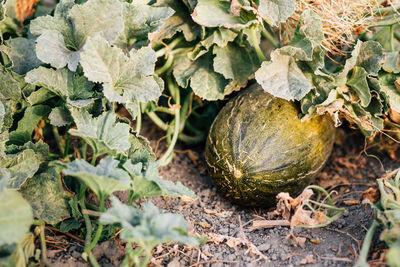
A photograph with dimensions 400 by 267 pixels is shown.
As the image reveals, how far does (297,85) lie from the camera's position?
5.88ft

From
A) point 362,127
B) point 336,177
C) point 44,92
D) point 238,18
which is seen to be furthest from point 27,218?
point 336,177

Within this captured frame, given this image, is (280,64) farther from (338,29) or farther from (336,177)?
(336,177)

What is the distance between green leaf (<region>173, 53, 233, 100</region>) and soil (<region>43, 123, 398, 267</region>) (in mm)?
496

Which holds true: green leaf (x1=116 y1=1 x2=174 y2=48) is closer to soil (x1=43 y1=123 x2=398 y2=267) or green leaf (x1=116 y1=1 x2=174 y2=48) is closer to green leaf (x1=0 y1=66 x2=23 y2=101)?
green leaf (x1=0 y1=66 x2=23 y2=101)

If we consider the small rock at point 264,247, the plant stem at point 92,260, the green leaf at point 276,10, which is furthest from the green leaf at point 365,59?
the plant stem at point 92,260

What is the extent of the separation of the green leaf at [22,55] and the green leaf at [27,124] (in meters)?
0.20

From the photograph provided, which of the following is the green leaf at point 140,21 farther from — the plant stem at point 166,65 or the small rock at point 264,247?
the small rock at point 264,247

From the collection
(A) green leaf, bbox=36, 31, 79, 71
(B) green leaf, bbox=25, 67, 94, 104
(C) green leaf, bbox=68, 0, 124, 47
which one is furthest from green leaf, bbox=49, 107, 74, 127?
(C) green leaf, bbox=68, 0, 124, 47

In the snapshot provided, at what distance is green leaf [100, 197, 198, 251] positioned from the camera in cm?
123

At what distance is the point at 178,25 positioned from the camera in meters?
2.00

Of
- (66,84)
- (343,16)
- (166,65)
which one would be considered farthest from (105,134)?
(343,16)

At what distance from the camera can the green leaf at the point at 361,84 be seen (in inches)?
71.5

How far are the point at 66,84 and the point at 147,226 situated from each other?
2.56ft

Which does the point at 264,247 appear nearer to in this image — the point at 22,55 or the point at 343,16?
the point at 343,16
